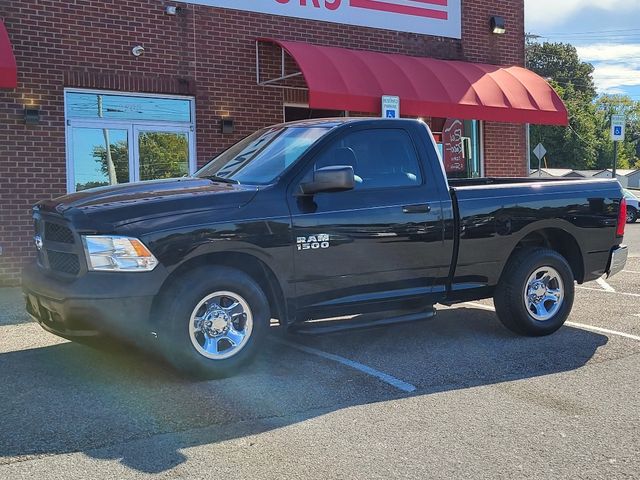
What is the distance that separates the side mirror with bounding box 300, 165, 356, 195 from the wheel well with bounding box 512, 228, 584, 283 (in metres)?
2.24

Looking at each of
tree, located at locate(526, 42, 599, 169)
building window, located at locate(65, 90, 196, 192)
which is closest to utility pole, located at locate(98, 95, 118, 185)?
building window, located at locate(65, 90, 196, 192)

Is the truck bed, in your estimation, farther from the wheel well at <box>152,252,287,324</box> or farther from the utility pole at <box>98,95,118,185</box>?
the utility pole at <box>98,95,118,185</box>

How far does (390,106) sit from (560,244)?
166 inches

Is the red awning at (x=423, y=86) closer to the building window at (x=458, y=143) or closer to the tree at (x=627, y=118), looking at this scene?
the building window at (x=458, y=143)

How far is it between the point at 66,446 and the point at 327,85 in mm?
7335

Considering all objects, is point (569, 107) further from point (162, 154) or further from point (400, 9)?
point (162, 154)

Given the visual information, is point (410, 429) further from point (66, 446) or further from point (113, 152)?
point (113, 152)

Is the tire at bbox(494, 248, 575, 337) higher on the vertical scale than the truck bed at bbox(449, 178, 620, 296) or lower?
lower

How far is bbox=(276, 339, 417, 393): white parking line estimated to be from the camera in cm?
507

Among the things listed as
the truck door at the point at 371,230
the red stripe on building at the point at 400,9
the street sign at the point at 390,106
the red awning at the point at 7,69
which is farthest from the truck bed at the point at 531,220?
the red stripe on building at the point at 400,9

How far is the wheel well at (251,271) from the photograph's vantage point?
498cm

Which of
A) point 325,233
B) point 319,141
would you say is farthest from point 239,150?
point 325,233

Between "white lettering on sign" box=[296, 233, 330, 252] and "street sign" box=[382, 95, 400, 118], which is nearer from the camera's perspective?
"white lettering on sign" box=[296, 233, 330, 252]

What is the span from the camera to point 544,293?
6559 mm
